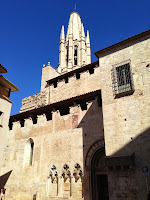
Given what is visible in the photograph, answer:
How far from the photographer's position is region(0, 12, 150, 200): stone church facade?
9.76 meters

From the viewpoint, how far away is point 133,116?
10391mm

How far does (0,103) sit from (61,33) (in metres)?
28.2

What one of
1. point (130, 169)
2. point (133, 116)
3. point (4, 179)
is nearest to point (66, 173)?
point (130, 169)

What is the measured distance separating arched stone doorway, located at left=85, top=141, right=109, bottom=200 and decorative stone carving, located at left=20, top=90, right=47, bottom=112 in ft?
30.8

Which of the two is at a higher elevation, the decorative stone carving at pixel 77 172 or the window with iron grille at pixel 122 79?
the window with iron grille at pixel 122 79

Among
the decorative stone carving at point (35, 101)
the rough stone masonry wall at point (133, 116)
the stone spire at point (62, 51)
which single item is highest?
the stone spire at point (62, 51)

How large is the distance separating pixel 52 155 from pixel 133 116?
7542 mm

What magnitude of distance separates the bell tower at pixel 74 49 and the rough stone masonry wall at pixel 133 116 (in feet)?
72.5

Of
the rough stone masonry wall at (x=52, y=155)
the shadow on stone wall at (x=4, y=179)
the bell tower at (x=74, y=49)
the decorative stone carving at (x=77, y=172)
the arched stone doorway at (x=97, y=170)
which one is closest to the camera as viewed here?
the arched stone doorway at (x=97, y=170)

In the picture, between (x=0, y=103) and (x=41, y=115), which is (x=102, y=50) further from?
(x=0, y=103)

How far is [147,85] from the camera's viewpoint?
A: 10570 millimetres

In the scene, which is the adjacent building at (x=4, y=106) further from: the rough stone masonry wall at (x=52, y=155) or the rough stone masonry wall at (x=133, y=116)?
the rough stone masonry wall at (x=133, y=116)

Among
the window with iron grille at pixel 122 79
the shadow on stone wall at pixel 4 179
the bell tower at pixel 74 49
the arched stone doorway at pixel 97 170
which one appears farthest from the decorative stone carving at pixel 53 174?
the bell tower at pixel 74 49

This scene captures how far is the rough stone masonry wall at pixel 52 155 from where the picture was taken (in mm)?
13719
